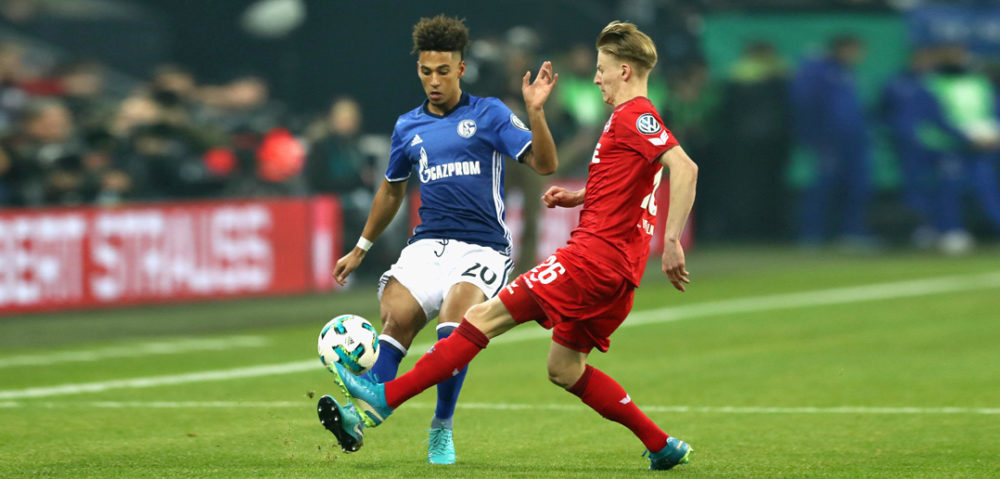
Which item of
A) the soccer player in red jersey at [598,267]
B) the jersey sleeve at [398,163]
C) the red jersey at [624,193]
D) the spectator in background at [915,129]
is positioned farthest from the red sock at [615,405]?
the spectator in background at [915,129]

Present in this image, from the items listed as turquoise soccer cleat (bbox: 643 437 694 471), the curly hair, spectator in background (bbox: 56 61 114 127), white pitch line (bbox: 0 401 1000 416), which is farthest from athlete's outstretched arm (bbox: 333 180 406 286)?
spectator in background (bbox: 56 61 114 127)

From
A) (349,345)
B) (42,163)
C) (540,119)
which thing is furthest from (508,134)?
(42,163)

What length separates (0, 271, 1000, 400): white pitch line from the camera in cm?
1148

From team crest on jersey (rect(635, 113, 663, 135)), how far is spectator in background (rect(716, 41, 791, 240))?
17.5 m

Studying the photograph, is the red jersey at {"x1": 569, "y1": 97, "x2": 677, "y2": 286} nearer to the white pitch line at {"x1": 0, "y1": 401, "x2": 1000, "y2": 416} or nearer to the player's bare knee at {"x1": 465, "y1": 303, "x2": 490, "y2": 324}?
the player's bare knee at {"x1": 465, "y1": 303, "x2": 490, "y2": 324}

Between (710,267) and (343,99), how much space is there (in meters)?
5.76

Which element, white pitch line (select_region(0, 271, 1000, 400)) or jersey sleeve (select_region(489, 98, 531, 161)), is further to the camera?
white pitch line (select_region(0, 271, 1000, 400))

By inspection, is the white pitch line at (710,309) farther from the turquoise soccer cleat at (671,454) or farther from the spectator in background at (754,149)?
the spectator in background at (754,149)

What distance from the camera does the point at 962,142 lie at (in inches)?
933

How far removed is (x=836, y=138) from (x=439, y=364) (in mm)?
17281

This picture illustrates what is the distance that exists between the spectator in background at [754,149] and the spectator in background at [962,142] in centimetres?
222

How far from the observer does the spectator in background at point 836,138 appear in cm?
2345

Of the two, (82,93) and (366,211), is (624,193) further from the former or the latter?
(82,93)

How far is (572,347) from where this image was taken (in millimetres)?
7551
